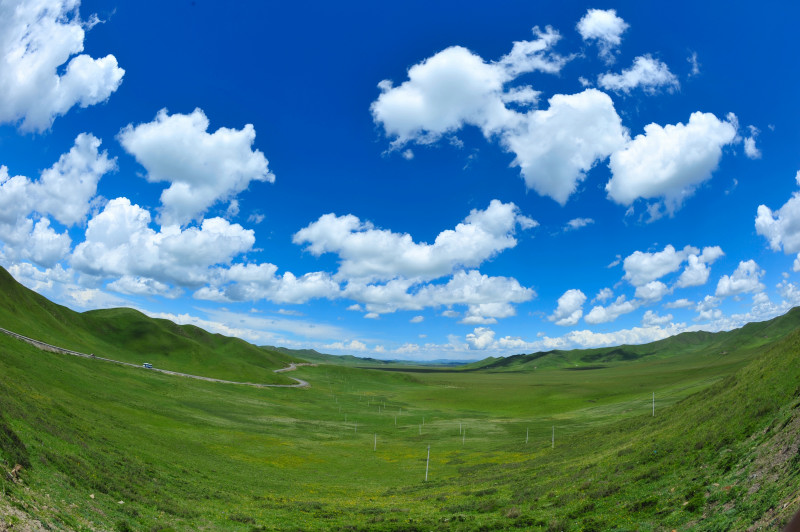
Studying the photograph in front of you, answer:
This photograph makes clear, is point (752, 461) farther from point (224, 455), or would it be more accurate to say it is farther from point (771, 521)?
point (224, 455)

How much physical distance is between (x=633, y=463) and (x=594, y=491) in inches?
242

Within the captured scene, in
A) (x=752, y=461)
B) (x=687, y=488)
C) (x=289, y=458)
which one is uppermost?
(x=752, y=461)

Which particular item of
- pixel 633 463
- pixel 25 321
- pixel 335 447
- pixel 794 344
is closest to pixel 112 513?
pixel 633 463

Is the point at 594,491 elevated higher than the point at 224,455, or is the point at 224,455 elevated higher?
the point at 594,491

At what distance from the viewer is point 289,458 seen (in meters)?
73.2

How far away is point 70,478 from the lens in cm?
2730

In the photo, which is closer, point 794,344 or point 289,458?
point 794,344

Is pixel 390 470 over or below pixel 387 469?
over

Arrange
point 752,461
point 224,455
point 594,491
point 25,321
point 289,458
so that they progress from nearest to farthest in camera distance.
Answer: point 752,461 → point 594,491 → point 224,455 → point 289,458 → point 25,321

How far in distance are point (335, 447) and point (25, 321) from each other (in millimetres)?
130440

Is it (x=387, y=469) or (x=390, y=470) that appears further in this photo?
(x=387, y=469)

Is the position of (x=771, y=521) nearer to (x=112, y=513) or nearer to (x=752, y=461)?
(x=752, y=461)

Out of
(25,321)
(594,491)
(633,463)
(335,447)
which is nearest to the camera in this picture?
(594,491)

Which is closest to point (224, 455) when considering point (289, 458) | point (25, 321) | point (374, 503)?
point (289, 458)
